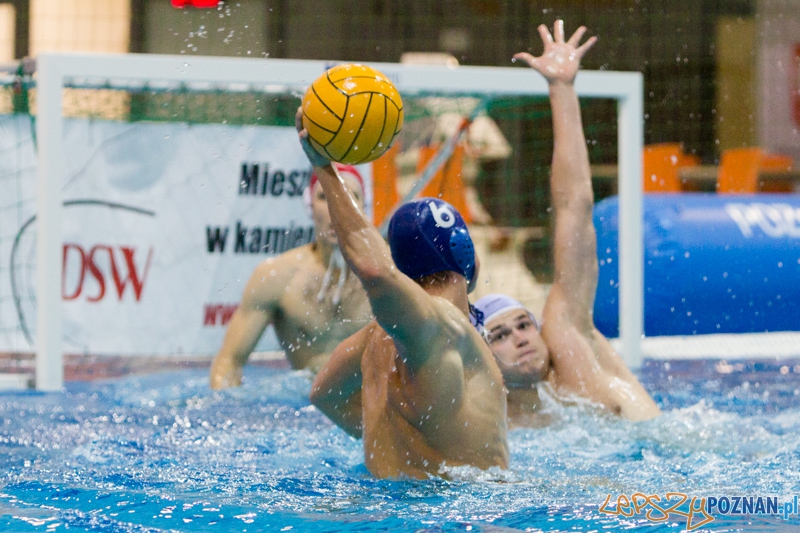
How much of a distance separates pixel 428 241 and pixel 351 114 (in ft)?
1.17

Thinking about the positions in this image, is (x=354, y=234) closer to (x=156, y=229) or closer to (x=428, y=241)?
(x=428, y=241)

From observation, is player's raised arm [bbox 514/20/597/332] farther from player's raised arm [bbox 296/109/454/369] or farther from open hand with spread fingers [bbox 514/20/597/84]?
player's raised arm [bbox 296/109/454/369]

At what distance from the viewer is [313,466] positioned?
2.91 m

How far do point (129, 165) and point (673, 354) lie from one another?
10.5 ft

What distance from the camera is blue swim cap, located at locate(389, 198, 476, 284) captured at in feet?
7.35

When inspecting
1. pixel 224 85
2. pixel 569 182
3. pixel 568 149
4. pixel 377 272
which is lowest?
pixel 377 272

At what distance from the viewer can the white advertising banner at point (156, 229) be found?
4801 millimetres

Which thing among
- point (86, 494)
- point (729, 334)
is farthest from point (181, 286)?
point (729, 334)

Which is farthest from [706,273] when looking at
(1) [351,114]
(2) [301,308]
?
(1) [351,114]

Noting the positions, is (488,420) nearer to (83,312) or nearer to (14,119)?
(83,312)

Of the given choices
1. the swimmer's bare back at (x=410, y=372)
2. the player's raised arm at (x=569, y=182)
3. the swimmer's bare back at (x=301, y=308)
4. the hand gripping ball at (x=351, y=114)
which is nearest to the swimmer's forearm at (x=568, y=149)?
the player's raised arm at (x=569, y=182)

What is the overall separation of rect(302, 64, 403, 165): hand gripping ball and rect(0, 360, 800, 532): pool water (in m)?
0.83

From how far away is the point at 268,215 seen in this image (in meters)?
5.08

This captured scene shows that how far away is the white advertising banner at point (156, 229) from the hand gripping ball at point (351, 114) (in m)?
2.92
